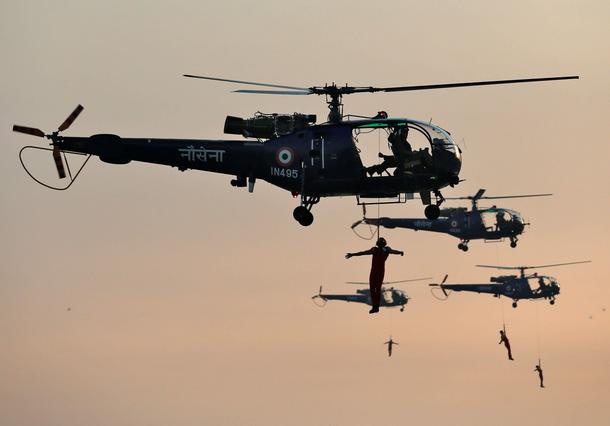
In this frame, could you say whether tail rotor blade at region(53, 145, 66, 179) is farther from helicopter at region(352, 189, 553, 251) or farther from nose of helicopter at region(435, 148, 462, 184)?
helicopter at region(352, 189, 553, 251)

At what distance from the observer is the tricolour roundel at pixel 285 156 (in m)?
70.3

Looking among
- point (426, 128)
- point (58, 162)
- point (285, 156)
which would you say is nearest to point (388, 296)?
point (58, 162)

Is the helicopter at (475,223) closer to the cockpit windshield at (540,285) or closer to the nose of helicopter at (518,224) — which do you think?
the nose of helicopter at (518,224)

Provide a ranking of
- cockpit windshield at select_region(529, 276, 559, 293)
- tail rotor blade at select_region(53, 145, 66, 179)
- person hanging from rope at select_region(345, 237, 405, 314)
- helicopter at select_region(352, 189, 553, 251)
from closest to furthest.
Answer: person hanging from rope at select_region(345, 237, 405, 314)
tail rotor blade at select_region(53, 145, 66, 179)
helicopter at select_region(352, 189, 553, 251)
cockpit windshield at select_region(529, 276, 559, 293)

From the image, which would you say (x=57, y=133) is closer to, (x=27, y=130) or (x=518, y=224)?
(x=27, y=130)

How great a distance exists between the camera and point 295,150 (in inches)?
2763

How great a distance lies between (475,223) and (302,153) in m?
59.5

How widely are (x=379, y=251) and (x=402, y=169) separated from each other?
150 inches

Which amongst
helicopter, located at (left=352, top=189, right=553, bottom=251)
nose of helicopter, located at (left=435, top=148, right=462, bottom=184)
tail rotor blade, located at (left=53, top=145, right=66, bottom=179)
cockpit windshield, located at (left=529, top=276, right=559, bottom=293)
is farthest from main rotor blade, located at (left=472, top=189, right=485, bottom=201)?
tail rotor blade, located at (left=53, top=145, right=66, bottom=179)

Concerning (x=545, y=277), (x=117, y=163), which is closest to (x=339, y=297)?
(x=545, y=277)

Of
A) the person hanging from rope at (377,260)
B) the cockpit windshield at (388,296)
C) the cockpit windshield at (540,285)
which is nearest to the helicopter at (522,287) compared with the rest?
the cockpit windshield at (540,285)

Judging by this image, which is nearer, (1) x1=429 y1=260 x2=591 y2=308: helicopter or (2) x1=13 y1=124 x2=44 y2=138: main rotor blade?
(2) x1=13 y1=124 x2=44 y2=138: main rotor blade

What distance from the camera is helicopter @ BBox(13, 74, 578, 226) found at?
225 feet

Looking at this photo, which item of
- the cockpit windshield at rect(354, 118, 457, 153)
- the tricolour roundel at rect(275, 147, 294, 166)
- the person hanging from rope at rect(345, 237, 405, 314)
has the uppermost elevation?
the cockpit windshield at rect(354, 118, 457, 153)
